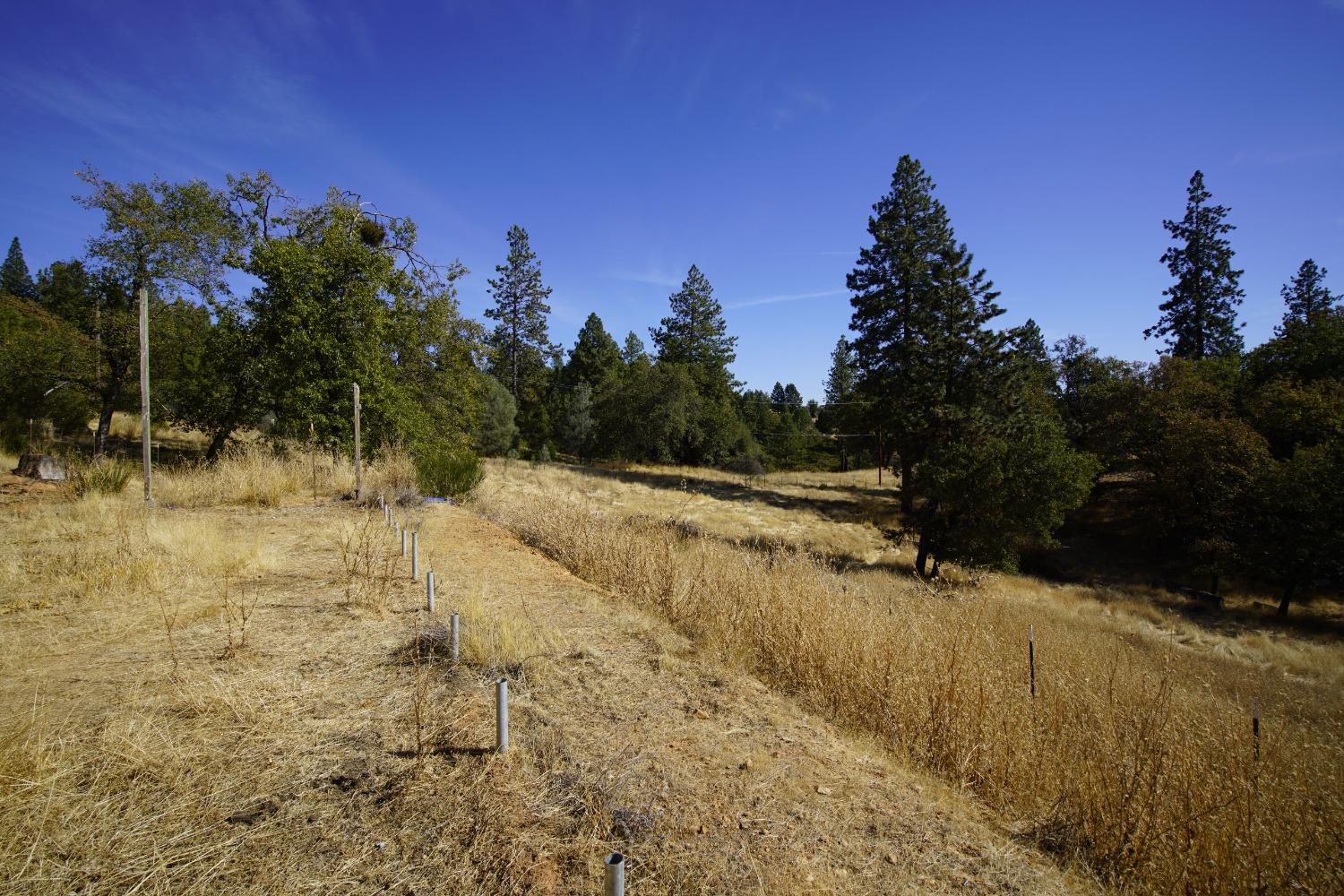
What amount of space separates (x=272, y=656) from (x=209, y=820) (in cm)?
199

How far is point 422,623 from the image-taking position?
16.7ft

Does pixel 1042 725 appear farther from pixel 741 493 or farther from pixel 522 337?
pixel 522 337

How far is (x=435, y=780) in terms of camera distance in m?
2.84

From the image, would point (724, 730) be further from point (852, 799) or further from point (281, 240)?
point (281, 240)

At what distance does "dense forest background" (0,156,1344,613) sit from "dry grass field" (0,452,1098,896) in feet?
32.0

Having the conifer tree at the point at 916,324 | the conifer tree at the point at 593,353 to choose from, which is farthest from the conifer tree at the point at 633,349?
the conifer tree at the point at 916,324

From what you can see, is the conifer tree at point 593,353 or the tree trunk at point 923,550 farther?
the conifer tree at point 593,353

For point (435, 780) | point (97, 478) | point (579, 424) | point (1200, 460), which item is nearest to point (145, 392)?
point (97, 478)

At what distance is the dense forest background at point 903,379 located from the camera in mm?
14859

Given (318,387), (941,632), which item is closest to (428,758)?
(941,632)

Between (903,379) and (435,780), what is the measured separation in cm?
2221

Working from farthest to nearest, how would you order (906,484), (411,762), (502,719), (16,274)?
(16,274) → (906,484) → (502,719) → (411,762)

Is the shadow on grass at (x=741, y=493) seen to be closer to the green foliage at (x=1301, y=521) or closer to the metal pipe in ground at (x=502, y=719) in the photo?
the green foliage at (x=1301, y=521)

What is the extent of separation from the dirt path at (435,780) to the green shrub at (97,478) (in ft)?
18.8
